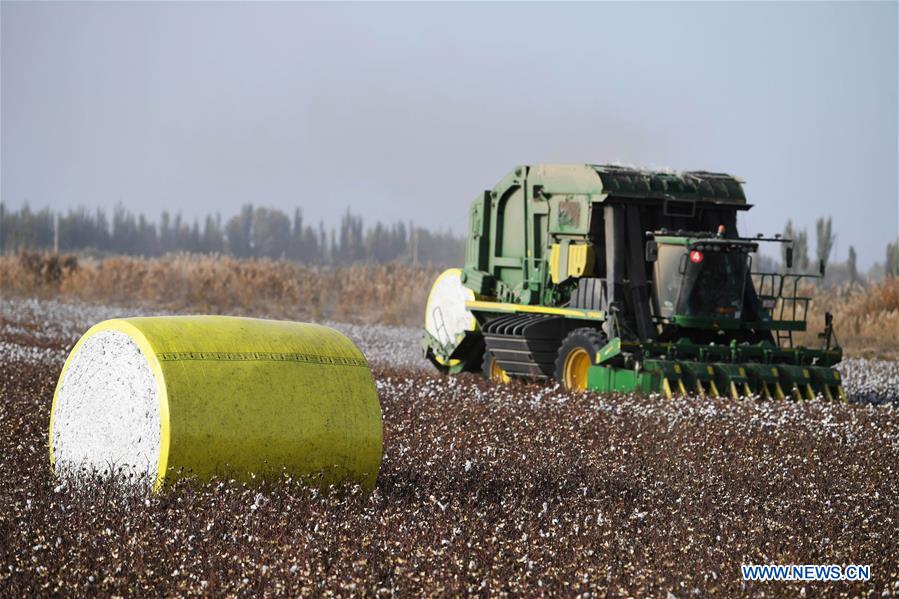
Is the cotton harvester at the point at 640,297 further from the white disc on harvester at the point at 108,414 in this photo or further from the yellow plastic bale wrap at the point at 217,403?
the white disc on harvester at the point at 108,414

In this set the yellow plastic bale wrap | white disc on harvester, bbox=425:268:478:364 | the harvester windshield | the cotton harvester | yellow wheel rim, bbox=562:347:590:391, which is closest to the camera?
the yellow plastic bale wrap

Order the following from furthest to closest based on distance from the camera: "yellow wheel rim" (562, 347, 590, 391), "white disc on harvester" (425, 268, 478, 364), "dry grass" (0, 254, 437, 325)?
"dry grass" (0, 254, 437, 325) → "white disc on harvester" (425, 268, 478, 364) → "yellow wheel rim" (562, 347, 590, 391)

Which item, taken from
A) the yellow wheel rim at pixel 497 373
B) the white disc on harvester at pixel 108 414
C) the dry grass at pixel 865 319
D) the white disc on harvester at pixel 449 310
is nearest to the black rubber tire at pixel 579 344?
the yellow wheel rim at pixel 497 373

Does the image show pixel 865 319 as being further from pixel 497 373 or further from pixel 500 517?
pixel 500 517

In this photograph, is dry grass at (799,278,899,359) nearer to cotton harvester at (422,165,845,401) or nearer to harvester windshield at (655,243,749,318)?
cotton harvester at (422,165,845,401)

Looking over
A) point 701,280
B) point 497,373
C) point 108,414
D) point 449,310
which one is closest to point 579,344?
point 701,280

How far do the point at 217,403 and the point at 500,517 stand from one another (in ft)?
5.90

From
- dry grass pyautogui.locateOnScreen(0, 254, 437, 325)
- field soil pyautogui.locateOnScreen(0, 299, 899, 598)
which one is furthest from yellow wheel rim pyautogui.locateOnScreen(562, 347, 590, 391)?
dry grass pyautogui.locateOnScreen(0, 254, 437, 325)

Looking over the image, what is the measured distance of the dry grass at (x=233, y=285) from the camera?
35.7 metres

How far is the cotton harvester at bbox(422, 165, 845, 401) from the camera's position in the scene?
52.3 feet

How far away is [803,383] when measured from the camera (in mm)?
16031

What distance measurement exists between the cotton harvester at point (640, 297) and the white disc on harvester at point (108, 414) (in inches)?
323

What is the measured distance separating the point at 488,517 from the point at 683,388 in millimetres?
7807

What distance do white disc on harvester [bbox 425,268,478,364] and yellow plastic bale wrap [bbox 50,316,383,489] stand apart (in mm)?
11168
